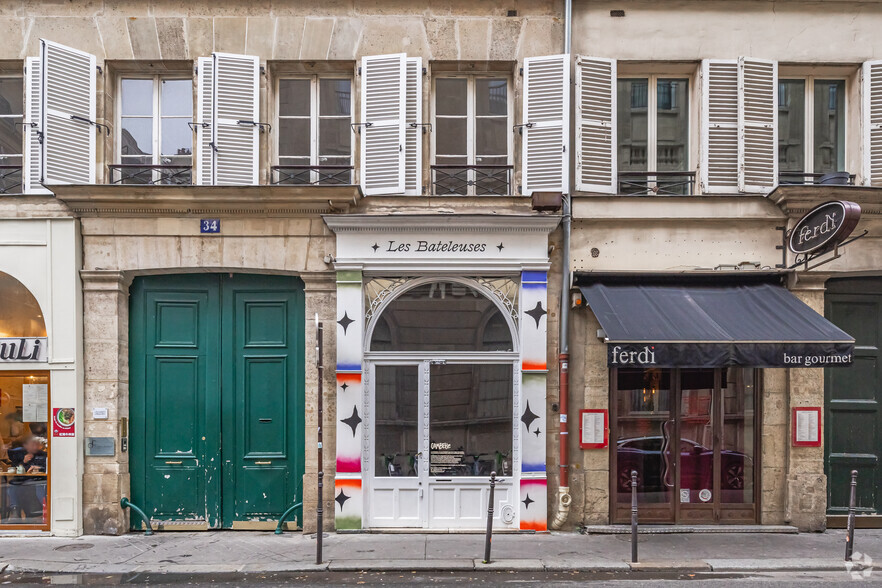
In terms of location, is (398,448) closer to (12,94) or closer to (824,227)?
(824,227)

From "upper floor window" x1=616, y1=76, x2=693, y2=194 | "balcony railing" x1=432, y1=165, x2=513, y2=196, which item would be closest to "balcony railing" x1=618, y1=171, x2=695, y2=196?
"upper floor window" x1=616, y1=76, x2=693, y2=194

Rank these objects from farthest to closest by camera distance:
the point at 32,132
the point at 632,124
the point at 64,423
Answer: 1. the point at 632,124
2. the point at 32,132
3. the point at 64,423

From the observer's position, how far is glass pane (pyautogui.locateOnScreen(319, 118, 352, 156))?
9719mm

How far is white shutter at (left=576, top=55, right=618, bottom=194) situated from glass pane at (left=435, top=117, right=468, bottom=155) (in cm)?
169

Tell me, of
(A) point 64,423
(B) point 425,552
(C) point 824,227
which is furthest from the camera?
(A) point 64,423

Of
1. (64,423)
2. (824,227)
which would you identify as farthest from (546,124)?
(64,423)

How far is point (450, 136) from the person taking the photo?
9.76 meters

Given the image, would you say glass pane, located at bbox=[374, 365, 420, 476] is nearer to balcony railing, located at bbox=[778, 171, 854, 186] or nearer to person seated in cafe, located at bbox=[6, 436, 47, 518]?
person seated in cafe, located at bbox=[6, 436, 47, 518]

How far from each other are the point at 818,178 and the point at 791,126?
891 mm

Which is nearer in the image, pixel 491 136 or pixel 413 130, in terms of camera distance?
pixel 413 130

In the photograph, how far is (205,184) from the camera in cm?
928

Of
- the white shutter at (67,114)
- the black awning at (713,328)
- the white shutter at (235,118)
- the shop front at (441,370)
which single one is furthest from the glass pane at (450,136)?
the white shutter at (67,114)

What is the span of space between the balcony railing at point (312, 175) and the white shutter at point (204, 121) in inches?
36.3

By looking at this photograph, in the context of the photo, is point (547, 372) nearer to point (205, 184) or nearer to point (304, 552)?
point (304, 552)
